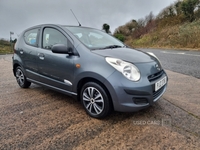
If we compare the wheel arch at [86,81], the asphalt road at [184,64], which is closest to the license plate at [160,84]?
the wheel arch at [86,81]

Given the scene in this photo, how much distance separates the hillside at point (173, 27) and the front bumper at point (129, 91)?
529 inches

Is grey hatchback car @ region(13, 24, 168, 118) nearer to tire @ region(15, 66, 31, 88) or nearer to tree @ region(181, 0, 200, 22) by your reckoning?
tire @ region(15, 66, 31, 88)

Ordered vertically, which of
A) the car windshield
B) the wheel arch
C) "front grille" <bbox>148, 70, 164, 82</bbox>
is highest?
the car windshield

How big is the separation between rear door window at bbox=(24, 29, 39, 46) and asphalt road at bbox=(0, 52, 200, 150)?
48.7 inches

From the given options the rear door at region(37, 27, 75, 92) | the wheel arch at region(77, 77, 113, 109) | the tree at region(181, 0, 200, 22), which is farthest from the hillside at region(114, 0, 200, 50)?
the wheel arch at region(77, 77, 113, 109)

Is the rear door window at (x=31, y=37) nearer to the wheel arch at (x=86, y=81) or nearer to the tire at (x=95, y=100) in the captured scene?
the wheel arch at (x=86, y=81)

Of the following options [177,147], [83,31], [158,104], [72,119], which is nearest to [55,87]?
[72,119]

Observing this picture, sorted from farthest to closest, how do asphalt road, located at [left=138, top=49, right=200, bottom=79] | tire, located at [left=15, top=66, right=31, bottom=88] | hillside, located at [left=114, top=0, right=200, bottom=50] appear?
hillside, located at [left=114, top=0, right=200, bottom=50], asphalt road, located at [left=138, top=49, right=200, bottom=79], tire, located at [left=15, top=66, right=31, bottom=88]

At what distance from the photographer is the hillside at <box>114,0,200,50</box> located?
1512 centimetres

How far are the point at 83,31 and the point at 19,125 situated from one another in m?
2.04

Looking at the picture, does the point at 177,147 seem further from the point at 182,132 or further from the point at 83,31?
the point at 83,31

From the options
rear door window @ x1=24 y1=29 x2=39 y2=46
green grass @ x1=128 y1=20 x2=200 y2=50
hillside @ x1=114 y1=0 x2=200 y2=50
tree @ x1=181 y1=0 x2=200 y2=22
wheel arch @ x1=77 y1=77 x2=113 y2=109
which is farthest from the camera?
tree @ x1=181 y1=0 x2=200 y2=22

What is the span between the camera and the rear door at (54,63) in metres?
2.90

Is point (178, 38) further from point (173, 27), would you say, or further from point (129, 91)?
point (129, 91)
